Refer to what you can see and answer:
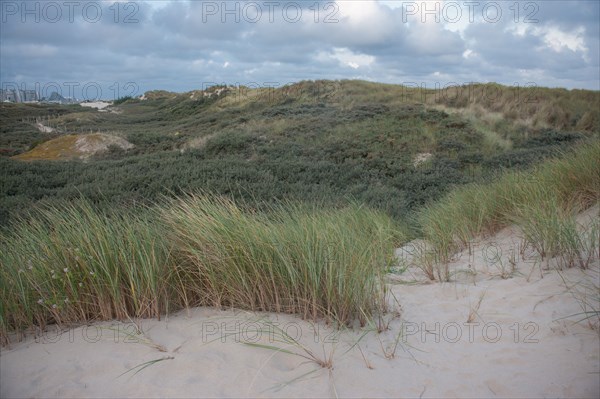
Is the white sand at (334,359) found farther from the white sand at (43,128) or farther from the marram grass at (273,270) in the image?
the white sand at (43,128)

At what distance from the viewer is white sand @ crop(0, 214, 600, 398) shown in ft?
8.04

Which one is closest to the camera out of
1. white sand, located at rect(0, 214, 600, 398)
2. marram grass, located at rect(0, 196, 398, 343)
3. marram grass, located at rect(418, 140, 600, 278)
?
white sand, located at rect(0, 214, 600, 398)

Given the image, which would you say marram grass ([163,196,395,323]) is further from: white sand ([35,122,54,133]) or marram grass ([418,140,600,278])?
white sand ([35,122,54,133])

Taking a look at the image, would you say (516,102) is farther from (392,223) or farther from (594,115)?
(392,223)

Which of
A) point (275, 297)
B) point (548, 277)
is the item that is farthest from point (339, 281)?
point (548, 277)

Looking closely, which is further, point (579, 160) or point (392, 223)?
point (392, 223)

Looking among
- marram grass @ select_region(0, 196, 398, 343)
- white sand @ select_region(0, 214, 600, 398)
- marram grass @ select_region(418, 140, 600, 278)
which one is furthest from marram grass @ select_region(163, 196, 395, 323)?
marram grass @ select_region(418, 140, 600, 278)

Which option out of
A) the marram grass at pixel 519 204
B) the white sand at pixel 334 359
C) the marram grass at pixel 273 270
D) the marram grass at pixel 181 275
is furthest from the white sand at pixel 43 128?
the white sand at pixel 334 359

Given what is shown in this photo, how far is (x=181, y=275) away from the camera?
3703 millimetres

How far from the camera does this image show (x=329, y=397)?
94.7 inches

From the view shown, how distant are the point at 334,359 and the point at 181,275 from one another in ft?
5.18

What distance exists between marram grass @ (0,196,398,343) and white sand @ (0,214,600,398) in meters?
0.17

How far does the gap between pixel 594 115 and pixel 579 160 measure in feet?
60.5

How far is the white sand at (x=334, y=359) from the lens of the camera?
8.04ft
